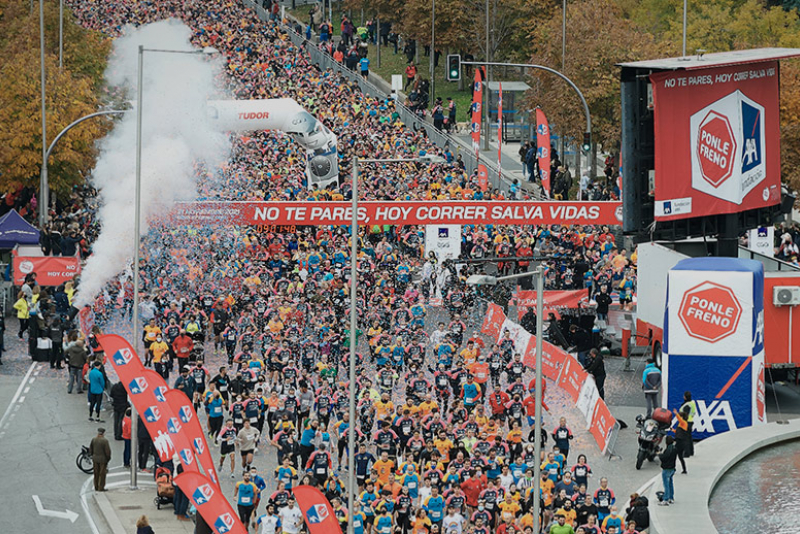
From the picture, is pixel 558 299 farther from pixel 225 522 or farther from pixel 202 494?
pixel 225 522

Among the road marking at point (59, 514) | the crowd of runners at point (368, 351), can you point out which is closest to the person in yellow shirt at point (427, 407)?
the crowd of runners at point (368, 351)

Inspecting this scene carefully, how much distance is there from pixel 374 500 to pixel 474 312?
659 inches

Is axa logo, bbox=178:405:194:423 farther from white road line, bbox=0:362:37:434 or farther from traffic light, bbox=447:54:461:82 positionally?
traffic light, bbox=447:54:461:82

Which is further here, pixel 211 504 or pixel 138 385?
pixel 138 385

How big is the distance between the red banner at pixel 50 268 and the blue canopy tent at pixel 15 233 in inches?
148

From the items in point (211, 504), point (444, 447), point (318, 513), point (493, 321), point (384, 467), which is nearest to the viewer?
point (318, 513)

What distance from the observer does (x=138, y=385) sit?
31.7 m

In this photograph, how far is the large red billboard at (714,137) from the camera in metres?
38.0

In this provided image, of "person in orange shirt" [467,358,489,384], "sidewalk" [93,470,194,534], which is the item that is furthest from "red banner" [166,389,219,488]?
"person in orange shirt" [467,358,489,384]

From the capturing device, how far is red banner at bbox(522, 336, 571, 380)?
39.3 metres

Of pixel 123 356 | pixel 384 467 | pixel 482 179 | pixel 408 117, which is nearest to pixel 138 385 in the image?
pixel 123 356

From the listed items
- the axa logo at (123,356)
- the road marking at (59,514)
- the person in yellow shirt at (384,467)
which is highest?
the axa logo at (123,356)

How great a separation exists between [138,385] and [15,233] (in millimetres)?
18600

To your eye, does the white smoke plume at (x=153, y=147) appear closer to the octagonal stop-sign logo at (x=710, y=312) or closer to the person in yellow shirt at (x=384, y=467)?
the person in yellow shirt at (x=384, y=467)
